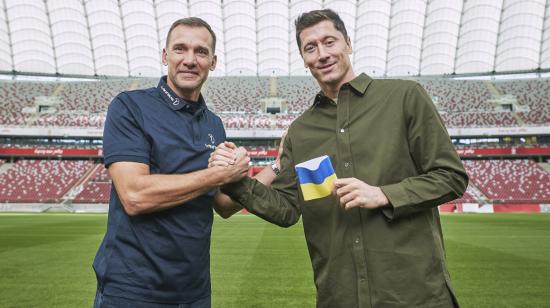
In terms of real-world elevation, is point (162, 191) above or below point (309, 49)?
below

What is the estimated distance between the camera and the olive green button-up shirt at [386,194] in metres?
2.16

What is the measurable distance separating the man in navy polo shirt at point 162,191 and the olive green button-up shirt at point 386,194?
Result: 309 millimetres

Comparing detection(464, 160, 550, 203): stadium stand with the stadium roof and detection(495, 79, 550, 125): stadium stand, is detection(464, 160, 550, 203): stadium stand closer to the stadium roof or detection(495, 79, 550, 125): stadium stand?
detection(495, 79, 550, 125): stadium stand

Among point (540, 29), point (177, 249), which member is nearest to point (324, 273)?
point (177, 249)

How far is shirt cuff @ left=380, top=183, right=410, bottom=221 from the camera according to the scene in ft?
7.00

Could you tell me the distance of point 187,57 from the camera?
274cm

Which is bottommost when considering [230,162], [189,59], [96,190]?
[96,190]

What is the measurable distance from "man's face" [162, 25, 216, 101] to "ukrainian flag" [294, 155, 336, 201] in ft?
3.38

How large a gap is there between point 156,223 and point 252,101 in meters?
54.5

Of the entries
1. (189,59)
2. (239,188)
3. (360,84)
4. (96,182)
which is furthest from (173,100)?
(96,182)

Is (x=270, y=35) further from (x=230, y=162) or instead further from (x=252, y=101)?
(x=230, y=162)

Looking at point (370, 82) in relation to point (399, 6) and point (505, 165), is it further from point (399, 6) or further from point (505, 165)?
point (505, 165)

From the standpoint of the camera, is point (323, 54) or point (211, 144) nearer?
point (323, 54)

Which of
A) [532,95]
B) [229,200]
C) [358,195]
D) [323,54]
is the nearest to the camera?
[358,195]
